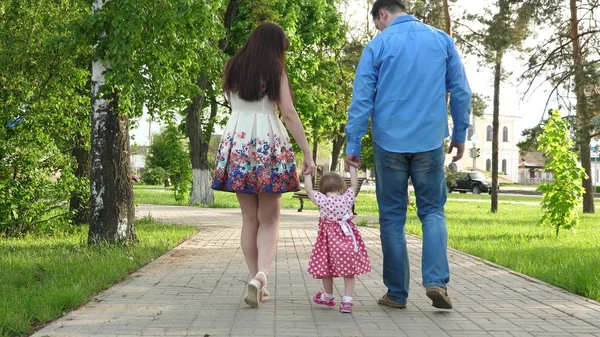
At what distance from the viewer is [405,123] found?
5.62 metres

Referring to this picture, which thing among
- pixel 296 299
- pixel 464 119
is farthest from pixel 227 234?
pixel 464 119

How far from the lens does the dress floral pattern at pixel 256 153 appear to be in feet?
19.2

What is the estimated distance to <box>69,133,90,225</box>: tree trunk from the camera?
43.1 feet

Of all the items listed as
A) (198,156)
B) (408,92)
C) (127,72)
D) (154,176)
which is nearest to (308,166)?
(408,92)

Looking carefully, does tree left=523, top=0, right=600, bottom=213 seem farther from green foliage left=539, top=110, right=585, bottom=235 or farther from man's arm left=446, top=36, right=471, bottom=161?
man's arm left=446, top=36, right=471, bottom=161

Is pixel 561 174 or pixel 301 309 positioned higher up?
pixel 561 174

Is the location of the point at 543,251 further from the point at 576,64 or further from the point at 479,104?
the point at 479,104

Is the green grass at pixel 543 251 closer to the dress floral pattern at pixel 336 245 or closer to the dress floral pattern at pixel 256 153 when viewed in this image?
the dress floral pattern at pixel 336 245

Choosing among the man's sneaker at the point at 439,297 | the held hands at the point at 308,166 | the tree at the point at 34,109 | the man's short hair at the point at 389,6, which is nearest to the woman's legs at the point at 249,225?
the held hands at the point at 308,166

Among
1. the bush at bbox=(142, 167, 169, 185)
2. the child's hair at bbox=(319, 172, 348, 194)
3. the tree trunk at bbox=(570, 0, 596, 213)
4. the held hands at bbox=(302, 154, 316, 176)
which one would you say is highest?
the tree trunk at bbox=(570, 0, 596, 213)

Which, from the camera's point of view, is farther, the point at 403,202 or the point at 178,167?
the point at 178,167

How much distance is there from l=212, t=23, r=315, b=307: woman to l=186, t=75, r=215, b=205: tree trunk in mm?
20271

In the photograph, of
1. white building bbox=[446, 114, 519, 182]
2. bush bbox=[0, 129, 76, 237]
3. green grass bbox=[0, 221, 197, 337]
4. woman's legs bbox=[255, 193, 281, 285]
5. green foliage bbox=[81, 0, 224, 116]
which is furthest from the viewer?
white building bbox=[446, 114, 519, 182]

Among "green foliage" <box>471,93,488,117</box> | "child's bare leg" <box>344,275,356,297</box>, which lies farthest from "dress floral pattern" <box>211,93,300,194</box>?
"green foliage" <box>471,93,488,117</box>
